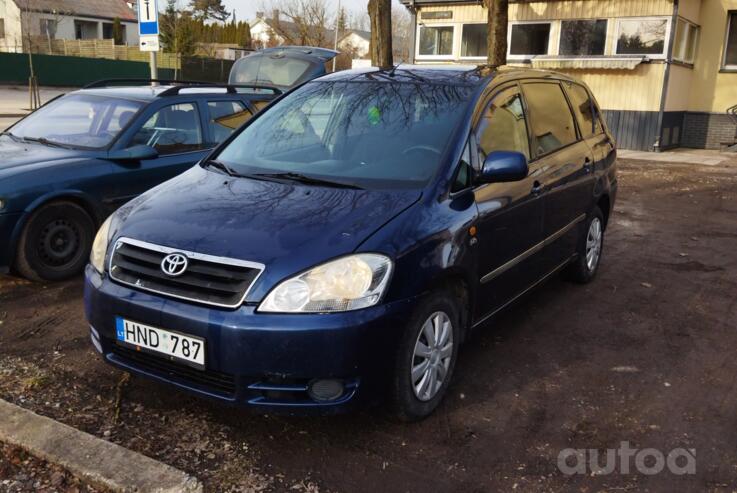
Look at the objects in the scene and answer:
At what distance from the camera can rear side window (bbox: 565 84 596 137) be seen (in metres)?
5.66

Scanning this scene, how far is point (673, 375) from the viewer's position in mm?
4191

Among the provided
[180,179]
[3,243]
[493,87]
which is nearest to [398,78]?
[493,87]

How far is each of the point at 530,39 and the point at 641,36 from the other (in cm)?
303

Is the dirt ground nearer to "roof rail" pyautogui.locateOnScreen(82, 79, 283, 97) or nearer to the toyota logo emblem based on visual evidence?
the toyota logo emblem

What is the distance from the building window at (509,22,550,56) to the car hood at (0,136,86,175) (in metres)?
15.2

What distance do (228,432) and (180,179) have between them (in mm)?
1536

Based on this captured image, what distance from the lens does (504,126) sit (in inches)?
169

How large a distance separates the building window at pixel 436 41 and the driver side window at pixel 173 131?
1470 centimetres

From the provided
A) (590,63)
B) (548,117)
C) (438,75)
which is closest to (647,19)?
(590,63)

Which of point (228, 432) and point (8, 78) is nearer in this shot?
point (228, 432)

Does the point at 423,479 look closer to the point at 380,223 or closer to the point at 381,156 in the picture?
the point at 380,223

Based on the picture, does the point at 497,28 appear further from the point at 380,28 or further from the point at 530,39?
the point at 530,39

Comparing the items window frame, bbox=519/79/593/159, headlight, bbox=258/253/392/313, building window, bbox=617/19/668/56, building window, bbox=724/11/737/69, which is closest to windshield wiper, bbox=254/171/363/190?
headlight, bbox=258/253/392/313

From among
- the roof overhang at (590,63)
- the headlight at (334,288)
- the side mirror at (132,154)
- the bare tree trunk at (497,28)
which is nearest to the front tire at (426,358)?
the headlight at (334,288)
